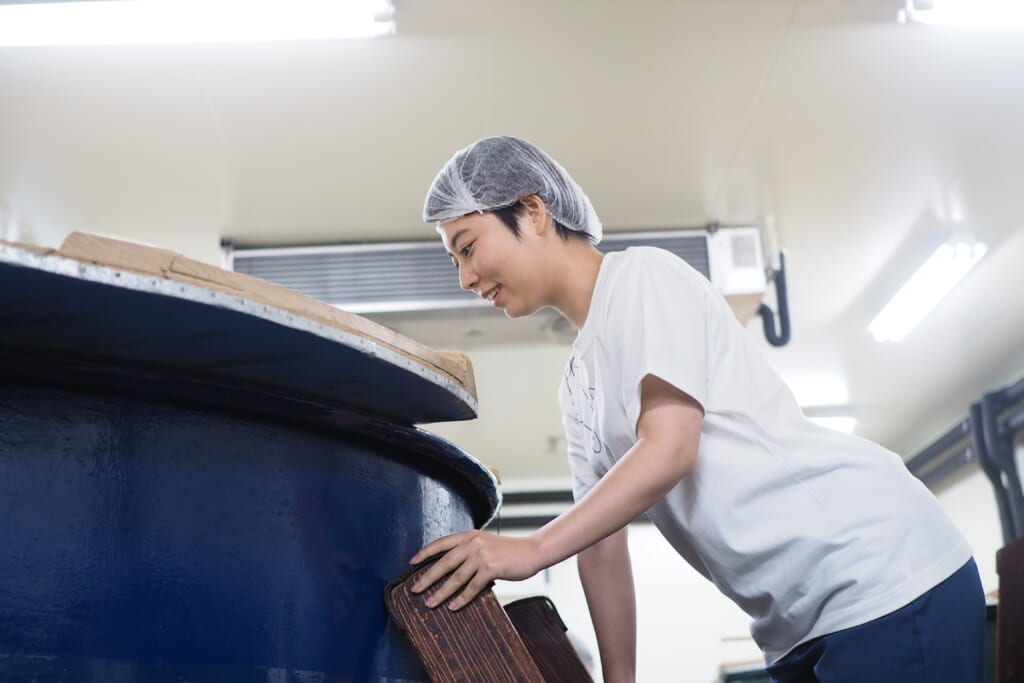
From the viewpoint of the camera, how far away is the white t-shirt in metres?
1.11

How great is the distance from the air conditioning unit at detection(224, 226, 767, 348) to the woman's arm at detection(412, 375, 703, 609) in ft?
8.81

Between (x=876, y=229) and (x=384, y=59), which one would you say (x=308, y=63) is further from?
(x=876, y=229)

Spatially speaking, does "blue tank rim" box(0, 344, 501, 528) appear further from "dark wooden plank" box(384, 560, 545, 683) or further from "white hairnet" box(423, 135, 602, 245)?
"white hairnet" box(423, 135, 602, 245)

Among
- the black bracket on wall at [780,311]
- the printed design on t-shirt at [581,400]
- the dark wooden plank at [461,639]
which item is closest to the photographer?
the dark wooden plank at [461,639]

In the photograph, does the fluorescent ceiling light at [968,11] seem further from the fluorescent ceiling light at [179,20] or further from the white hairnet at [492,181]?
the white hairnet at [492,181]

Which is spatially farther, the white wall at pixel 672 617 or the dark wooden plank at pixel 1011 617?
the white wall at pixel 672 617

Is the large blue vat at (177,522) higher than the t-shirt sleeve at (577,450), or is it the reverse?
the t-shirt sleeve at (577,450)

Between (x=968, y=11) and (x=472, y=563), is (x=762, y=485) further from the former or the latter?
(x=968, y=11)

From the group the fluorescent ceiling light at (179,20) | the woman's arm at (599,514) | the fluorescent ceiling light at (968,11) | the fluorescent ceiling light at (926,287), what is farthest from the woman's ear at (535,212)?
the fluorescent ceiling light at (926,287)

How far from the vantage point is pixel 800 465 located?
1.14 meters

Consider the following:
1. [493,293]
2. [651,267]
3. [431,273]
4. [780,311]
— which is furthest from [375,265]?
[651,267]

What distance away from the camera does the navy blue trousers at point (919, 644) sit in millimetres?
1077

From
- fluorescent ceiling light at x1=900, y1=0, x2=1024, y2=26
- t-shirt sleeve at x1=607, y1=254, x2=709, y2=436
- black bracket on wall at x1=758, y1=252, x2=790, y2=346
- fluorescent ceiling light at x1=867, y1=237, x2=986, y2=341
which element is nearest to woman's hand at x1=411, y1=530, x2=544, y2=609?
t-shirt sleeve at x1=607, y1=254, x2=709, y2=436

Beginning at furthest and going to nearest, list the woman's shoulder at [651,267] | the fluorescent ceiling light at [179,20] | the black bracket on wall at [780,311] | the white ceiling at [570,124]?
the black bracket on wall at [780,311] → the white ceiling at [570,124] → the fluorescent ceiling light at [179,20] → the woman's shoulder at [651,267]
